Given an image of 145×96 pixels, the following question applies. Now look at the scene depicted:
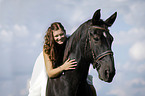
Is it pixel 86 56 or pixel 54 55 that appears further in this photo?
pixel 54 55

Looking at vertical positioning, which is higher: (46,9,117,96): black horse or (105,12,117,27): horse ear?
(105,12,117,27): horse ear

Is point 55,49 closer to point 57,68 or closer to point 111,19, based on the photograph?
point 57,68

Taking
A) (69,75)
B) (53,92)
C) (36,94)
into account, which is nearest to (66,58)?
(69,75)

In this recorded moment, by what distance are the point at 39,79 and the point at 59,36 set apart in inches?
43.3

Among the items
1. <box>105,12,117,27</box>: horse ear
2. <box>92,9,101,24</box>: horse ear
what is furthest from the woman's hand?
<box>105,12,117,27</box>: horse ear

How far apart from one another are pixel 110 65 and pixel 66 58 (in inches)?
35.1

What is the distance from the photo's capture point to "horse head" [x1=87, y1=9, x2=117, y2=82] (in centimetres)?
313

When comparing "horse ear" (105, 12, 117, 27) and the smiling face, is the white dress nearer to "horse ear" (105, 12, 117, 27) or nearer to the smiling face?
→ the smiling face

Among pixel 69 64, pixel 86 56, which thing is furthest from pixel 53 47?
pixel 86 56

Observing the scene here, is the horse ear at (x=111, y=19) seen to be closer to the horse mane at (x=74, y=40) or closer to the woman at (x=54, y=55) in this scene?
the horse mane at (x=74, y=40)

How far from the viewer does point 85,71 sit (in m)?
3.54

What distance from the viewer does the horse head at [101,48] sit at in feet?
10.3

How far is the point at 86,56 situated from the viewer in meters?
3.40

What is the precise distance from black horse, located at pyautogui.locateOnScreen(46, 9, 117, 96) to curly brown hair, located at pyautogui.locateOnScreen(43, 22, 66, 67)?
0.61 ft
